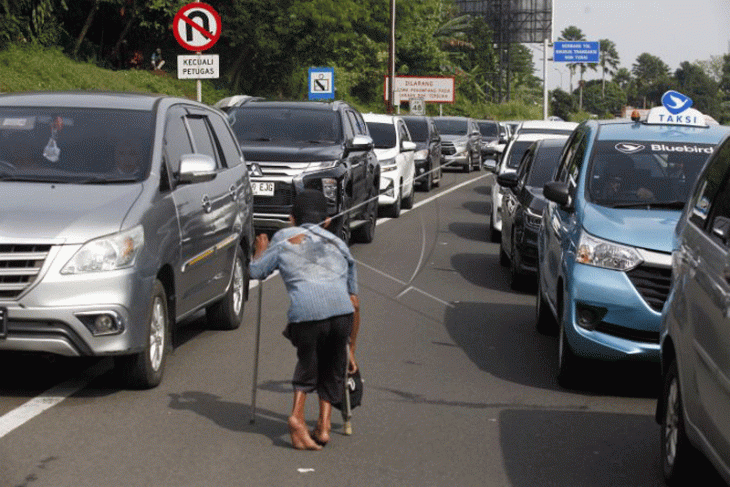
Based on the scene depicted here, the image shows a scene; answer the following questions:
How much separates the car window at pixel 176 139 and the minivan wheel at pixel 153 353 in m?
1.03

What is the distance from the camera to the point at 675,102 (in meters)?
15.3

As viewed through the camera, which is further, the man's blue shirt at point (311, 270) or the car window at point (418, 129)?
the car window at point (418, 129)

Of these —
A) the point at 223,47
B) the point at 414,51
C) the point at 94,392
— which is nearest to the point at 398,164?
the point at 94,392

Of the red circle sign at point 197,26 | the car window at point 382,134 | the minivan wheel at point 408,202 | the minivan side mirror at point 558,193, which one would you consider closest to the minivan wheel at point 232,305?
the minivan side mirror at point 558,193

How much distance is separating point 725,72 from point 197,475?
158m

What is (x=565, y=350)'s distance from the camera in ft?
31.6

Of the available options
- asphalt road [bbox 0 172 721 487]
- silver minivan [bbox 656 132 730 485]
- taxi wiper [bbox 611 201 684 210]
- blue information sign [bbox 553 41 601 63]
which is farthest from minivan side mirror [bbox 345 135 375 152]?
blue information sign [bbox 553 41 601 63]

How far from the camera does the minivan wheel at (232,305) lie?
1148 centimetres

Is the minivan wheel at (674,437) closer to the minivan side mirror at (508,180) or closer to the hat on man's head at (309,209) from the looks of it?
the hat on man's head at (309,209)

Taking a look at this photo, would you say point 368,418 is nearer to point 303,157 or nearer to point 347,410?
point 347,410

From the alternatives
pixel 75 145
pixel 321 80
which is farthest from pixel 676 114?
pixel 321 80

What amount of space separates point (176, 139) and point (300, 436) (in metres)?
3.43

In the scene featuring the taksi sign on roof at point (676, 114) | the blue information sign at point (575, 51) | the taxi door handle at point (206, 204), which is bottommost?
the taxi door handle at point (206, 204)

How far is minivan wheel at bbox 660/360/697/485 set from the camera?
6613mm
